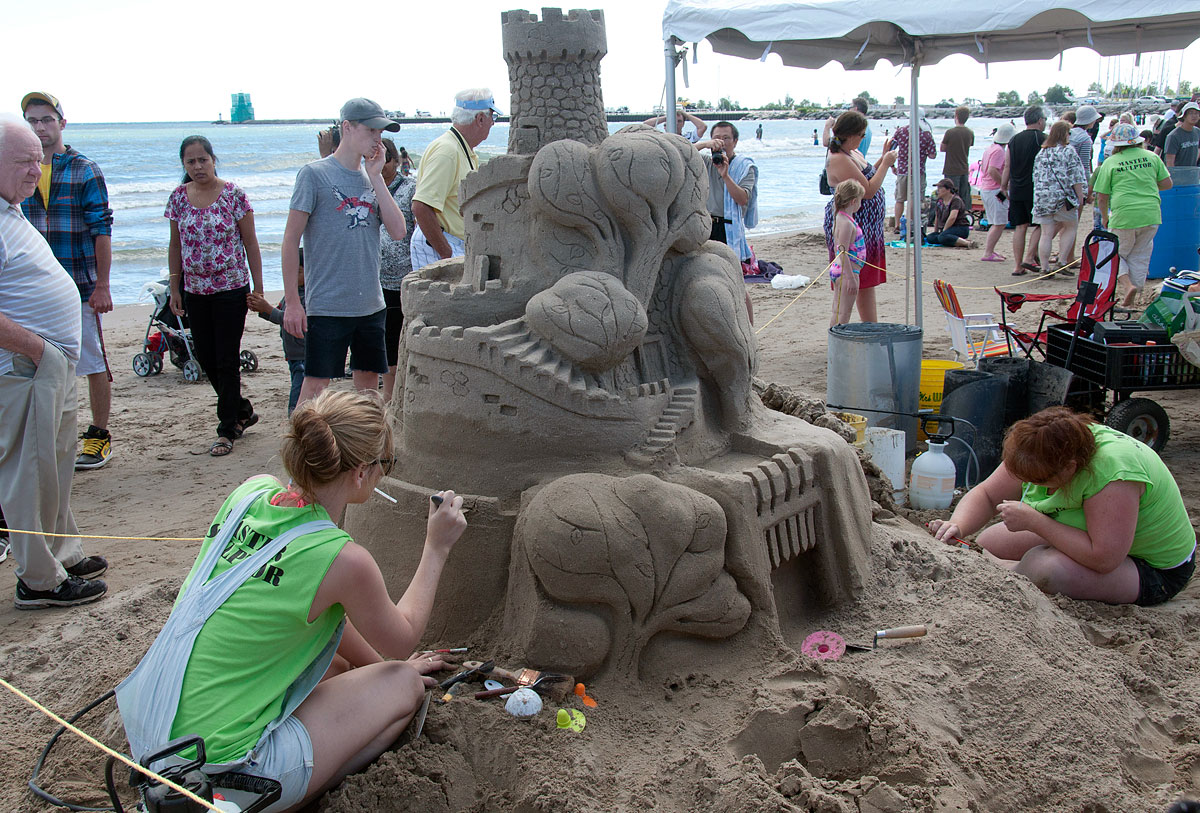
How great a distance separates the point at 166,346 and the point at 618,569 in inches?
247

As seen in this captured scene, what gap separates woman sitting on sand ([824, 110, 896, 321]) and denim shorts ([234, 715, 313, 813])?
16.8 feet

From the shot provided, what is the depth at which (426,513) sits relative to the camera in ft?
9.90

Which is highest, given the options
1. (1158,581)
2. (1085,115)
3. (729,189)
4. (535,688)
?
(1085,115)

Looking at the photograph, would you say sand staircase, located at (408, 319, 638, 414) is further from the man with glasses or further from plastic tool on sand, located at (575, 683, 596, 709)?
the man with glasses

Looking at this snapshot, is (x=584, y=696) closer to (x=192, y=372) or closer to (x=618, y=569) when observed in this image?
(x=618, y=569)

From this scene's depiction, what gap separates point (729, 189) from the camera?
285 inches

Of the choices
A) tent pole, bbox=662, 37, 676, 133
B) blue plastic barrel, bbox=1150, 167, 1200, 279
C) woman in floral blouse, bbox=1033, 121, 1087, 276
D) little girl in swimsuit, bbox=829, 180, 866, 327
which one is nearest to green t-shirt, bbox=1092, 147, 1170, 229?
blue plastic barrel, bbox=1150, 167, 1200, 279

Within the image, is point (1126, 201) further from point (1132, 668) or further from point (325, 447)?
point (325, 447)

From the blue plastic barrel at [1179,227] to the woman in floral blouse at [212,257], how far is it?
829cm

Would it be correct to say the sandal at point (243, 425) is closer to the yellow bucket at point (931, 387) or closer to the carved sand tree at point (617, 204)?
the carved sand tree at point (617, 204)

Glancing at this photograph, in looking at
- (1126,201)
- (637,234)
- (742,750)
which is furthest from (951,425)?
(1126,201)

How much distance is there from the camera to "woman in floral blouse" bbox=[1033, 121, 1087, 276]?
962 cm

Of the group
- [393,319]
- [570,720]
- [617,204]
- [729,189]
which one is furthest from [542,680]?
[729,189]

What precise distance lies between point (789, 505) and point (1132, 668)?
4.12 feet
